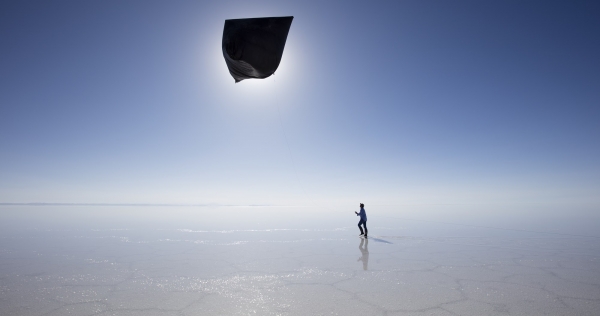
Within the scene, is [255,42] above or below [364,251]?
above

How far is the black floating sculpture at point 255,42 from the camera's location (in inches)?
188

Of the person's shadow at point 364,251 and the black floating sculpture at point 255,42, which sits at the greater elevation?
the black floating sculpture at point 255,42

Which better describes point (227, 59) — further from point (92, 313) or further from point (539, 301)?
point (539, 301)

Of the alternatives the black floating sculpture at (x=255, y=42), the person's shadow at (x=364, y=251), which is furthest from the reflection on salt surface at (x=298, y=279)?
the black floating sculpture at (x=255, y=42)

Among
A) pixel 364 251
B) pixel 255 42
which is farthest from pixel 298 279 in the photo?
pixel 255 42

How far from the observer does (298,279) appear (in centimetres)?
509

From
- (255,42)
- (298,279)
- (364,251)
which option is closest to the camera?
(255,42)

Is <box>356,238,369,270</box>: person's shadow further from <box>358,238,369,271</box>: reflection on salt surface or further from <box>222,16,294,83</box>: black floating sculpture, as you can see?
<box>222,16,294,83</box>: black floating sculpture

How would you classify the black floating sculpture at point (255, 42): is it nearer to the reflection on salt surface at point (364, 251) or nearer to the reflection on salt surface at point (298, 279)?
the reflection on salt surface at point (298, 279)

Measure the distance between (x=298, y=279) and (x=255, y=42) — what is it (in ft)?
14.7

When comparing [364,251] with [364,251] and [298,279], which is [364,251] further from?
[298,279]

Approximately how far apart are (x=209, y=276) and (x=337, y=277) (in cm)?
251

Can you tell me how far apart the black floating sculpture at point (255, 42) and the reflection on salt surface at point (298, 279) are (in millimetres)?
3980

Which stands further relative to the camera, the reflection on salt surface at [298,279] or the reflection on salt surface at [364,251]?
the reflection on salt surface at [364,251]
